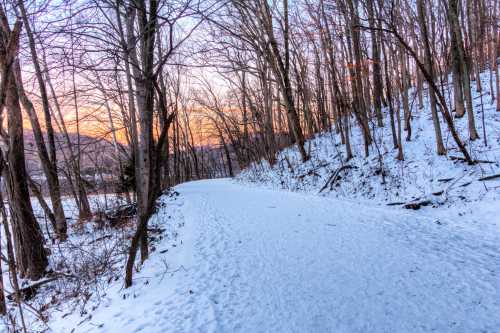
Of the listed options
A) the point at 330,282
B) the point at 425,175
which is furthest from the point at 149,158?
the point at 425,175

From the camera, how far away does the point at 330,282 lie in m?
3.22

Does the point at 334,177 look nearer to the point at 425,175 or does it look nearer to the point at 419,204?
the point at 425,175

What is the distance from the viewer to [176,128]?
29.9 meters

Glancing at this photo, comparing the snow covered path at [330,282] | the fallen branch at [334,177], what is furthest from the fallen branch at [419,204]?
the fallen branch at [334,177]

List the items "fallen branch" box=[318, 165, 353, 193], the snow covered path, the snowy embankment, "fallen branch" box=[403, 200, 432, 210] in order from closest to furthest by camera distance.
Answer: the snow covered path → the snowy embankment → "fallen branch" box=[403, 200, 432, 210] → "fallen branch" box=[318, 165, 353, 193]

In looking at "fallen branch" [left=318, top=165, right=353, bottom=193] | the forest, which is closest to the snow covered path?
the forest

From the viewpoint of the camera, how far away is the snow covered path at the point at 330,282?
2543mm

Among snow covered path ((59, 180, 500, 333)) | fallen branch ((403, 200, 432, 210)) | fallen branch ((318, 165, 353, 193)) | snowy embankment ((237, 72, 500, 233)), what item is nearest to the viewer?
snow covered path ((59, 180, 500, 333))

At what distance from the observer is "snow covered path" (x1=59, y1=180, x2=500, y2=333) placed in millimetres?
2543

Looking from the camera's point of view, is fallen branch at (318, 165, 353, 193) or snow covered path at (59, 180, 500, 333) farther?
fallen branch at (318, 165, 353, 193)

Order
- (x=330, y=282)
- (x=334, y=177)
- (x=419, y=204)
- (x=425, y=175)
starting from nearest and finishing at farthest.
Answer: (x=330, y=282) → (x=419, y=204) → (x=425, y=175) → (x=334, y=177)

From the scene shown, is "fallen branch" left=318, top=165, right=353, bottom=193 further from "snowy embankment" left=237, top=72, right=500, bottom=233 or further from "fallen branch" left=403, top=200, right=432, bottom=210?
"fallen branch" left=403, top=200, right=432, bottom=210

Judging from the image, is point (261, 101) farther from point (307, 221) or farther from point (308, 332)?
point (308, 332)

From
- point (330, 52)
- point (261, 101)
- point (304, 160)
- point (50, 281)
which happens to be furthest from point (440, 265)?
point (261, 101)
